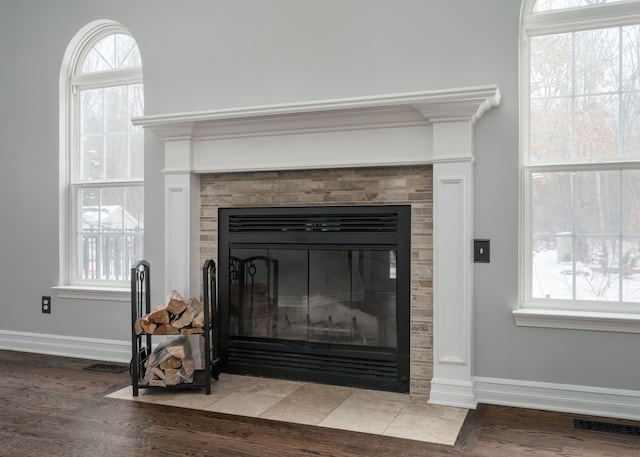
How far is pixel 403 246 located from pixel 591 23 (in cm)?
168

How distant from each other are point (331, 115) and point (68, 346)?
2.87m

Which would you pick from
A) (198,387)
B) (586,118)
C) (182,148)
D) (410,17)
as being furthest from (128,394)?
(586,118)

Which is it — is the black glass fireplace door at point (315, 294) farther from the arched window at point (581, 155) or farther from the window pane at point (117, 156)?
the window pane at point (117, 156)

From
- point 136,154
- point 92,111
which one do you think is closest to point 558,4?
point 136,154

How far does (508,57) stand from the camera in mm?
3443

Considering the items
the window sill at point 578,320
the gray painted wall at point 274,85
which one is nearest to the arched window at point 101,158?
the gray painted wall at point 274,85

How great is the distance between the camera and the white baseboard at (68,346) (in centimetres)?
456

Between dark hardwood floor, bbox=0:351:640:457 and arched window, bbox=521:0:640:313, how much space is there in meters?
0.76

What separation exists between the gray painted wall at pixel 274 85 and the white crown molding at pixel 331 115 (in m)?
0.22

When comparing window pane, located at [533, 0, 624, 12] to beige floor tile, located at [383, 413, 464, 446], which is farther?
window pane, located at [533, 0, 624, 12]

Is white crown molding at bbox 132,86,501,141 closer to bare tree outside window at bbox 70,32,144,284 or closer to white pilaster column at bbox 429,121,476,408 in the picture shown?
white pilaster column at bbox 429,121,476,408

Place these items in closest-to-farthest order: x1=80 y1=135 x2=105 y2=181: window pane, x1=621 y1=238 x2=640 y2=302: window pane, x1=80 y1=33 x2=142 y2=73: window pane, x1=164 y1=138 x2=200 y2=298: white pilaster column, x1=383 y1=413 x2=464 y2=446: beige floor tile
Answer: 1. x1=383 y1=413 x2=464 y2=446: beige floor tile
2. x1=621 y1=238 x2=640 y2=302: window pane
3. x1=164 y1=138 x2=200 y2=298: white pilaster column
4. x1=80 y1=33 x2=142 y2=73: window pane
5. x1=80 y1=135 x2=105 y2=181: window pane

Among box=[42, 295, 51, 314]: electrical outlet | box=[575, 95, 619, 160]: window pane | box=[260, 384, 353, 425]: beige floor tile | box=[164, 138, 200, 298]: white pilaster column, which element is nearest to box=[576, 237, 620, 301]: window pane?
box=[575, 95, 619, 160]: window pane

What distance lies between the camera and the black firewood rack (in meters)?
3.64
